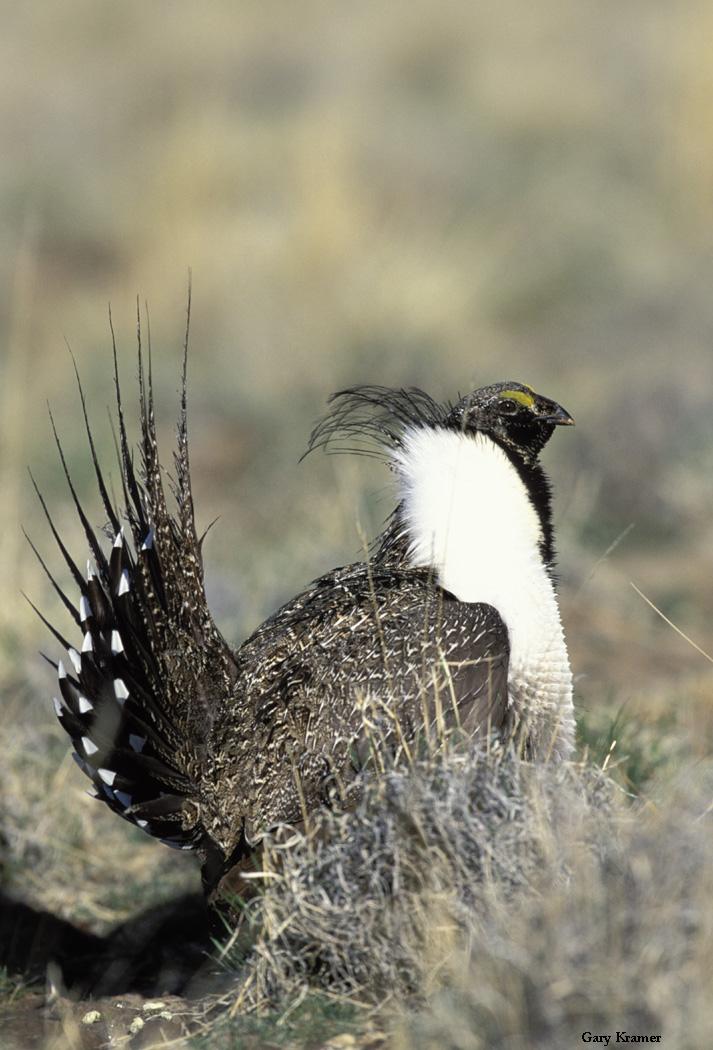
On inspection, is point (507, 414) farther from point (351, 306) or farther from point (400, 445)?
point (351, 306)

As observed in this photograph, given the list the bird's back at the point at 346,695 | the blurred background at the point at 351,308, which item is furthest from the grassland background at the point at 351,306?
the bird's back at the point at 346,695

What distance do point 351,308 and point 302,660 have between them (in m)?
8.57

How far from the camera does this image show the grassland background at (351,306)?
5.75 metres

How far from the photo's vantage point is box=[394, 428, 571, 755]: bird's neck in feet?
11.6

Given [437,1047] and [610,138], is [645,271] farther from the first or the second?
[437,1047]

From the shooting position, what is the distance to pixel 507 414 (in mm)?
3840

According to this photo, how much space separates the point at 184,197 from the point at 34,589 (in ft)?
26.3

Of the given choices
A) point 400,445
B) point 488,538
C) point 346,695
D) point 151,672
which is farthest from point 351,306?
point 346,695

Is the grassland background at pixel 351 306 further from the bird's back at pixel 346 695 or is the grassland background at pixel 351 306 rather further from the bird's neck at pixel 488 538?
the bird's back at pixel 346 695

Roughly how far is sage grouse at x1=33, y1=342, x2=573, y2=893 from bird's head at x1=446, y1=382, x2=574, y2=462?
0.09 feet

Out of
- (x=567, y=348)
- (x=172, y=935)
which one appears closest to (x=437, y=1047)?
(x=172, y=935)

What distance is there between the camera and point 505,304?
Answer: 40.6 ft

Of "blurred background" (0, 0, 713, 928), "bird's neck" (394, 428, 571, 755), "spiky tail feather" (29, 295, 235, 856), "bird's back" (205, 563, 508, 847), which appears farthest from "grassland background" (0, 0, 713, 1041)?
"spiky tail feather" (29, 295, 235, 856)

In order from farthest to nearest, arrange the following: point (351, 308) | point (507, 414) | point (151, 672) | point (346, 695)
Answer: point (351, 308) < point (507, 414) < point (151, 672) < point (346, 695)
